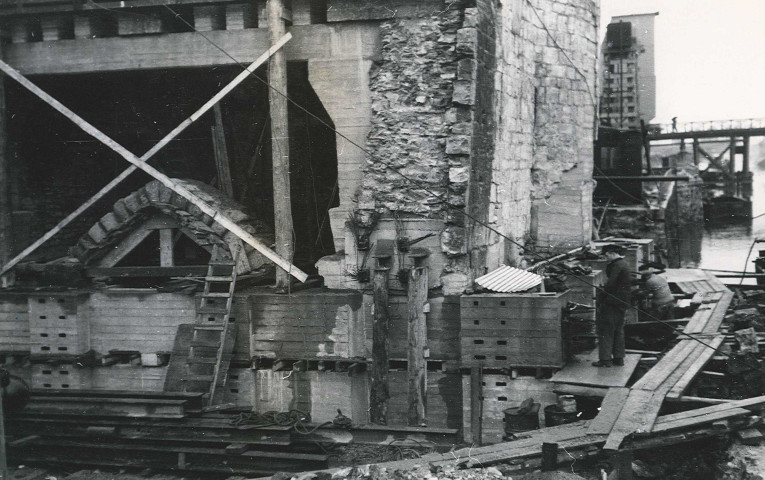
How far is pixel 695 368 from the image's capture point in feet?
29.6

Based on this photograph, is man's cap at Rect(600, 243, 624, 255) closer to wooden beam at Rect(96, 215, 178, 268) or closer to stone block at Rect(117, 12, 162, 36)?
wooden beam at Rect(96, 215, 178, 268)

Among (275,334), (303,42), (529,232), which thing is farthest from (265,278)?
(529,232)

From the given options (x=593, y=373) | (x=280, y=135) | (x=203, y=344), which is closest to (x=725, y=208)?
(x=593, y=373)

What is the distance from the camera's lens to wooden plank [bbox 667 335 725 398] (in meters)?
8.21

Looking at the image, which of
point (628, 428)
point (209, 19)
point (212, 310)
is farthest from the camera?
point (209, 19)

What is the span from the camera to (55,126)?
12.5 m

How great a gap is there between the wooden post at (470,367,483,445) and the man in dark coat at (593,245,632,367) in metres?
1.54

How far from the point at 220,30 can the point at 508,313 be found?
5430 millimetres

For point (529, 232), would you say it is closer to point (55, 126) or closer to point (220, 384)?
point (220, 384)

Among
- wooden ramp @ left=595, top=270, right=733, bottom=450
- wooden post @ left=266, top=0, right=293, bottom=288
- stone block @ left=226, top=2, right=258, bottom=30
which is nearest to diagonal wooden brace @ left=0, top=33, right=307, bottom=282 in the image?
wooden post @ left=266, top=0, right=293, bottom=288

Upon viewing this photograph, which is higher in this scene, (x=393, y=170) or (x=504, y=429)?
(x=393, y=170)

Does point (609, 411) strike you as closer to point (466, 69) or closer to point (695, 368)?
point (695, 368)

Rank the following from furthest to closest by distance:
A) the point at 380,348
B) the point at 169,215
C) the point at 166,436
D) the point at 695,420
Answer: the point at 169,215, the point at 380,348, the point at 166,436, the point at 695,420

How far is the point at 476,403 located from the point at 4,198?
25.3 feet
